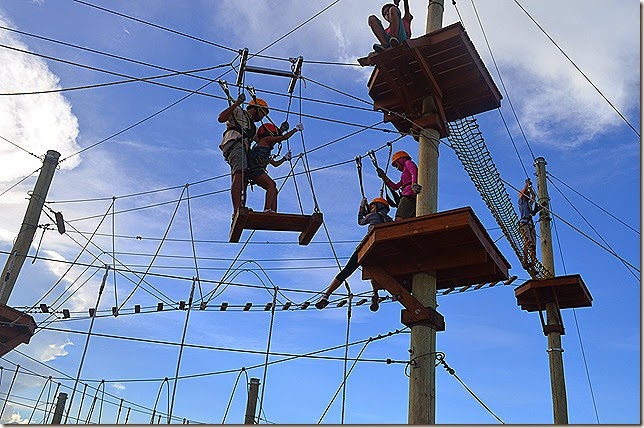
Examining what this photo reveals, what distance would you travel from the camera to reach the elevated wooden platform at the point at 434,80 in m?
6.35

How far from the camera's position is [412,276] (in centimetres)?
605

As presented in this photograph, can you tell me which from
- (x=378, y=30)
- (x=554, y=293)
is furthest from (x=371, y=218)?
(x=554, y=293)

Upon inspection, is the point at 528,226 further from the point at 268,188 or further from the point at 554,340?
the point at 268,188

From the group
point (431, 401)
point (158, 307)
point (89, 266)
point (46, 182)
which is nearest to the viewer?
point (431, 401)

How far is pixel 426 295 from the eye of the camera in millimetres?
5852

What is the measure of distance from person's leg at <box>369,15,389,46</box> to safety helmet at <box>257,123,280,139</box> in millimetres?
1432

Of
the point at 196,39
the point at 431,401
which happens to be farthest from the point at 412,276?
the point at 196,39

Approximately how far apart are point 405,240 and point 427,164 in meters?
1.05

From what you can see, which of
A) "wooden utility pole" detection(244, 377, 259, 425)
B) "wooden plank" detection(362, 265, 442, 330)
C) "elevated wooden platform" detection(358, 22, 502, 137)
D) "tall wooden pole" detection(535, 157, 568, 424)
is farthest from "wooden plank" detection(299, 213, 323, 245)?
"wooden utility pole" detection(244, 377, 259, 425)

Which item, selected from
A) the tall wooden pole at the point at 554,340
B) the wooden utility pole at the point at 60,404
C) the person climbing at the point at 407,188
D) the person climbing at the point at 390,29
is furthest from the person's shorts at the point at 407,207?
the wooden utility pole at the point at 60,404

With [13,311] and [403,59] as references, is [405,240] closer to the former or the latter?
[403,59]

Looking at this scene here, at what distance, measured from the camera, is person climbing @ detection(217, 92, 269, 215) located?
21.5 ft

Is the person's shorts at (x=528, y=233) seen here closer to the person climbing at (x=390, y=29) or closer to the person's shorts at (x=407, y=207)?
the person's shorts at (x=407, y=207)

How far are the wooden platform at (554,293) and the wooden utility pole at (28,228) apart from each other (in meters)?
7.49
